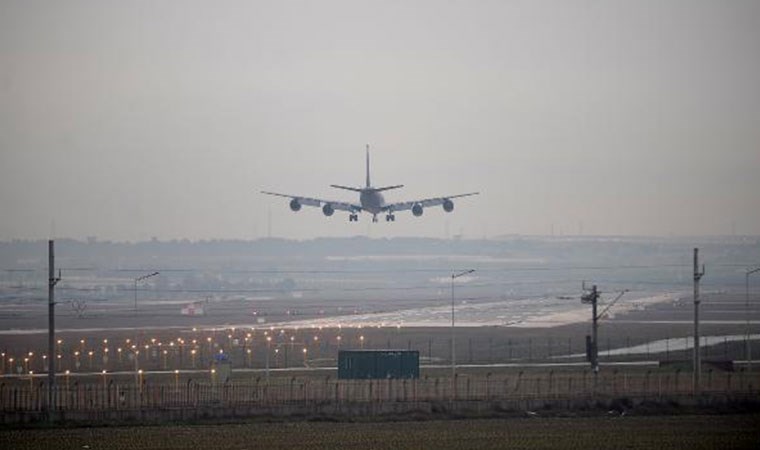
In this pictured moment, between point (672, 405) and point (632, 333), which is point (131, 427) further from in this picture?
point (632, 333)

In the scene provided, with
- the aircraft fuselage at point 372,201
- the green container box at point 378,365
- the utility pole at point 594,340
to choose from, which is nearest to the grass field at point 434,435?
the utility pole at point 594,340

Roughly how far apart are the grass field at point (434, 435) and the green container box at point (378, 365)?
15.1 meters

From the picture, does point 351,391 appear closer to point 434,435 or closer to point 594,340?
point 434,435

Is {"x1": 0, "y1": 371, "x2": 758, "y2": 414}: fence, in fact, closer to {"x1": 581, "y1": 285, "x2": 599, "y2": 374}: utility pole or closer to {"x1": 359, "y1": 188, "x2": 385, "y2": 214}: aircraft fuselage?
{"x1": 581, "y1": 285, "x2": 599, "y2": 374}: utility pole

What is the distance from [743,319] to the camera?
430ft

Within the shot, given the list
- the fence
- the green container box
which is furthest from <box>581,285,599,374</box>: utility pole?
the green container box

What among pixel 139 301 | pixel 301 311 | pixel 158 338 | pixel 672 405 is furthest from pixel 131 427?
pixel 139 301

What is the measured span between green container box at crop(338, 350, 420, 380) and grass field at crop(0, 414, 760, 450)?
15.1 metres

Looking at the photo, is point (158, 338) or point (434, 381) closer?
point (434, 381)

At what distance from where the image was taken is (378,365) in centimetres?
7900

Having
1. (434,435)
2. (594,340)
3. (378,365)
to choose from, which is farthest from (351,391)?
(594,340)

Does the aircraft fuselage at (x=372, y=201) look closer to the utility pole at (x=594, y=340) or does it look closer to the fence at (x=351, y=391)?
the utility pole at (x=594, y=340)

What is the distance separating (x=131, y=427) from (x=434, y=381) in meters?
19.4

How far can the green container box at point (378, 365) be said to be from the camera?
78.4 metres
